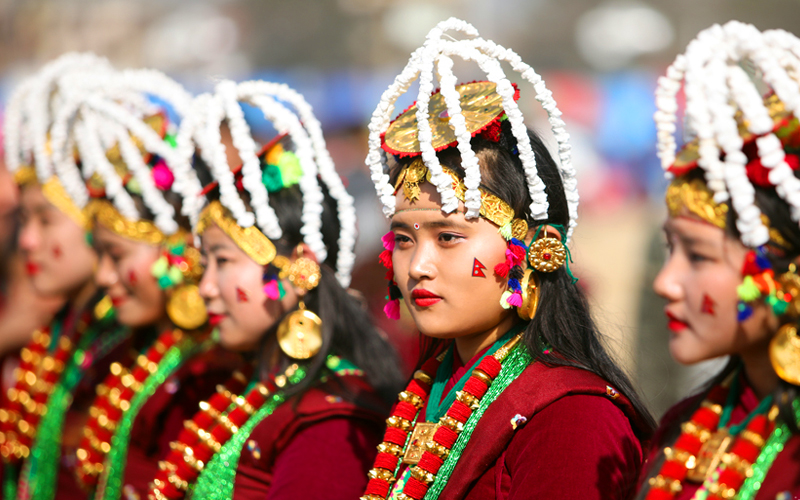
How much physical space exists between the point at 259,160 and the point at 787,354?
2110 millimetres

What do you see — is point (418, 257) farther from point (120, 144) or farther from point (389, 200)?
point (120, 144)

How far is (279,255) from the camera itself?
3.03m

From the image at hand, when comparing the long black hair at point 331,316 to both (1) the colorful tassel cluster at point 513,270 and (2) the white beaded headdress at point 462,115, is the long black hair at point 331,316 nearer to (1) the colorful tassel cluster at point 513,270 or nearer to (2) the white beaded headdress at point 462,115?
(2) the white beaded headdress at point 462,115

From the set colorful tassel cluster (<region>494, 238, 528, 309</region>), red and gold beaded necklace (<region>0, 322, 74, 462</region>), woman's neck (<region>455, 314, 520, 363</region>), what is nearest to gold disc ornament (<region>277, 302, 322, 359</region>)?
woman's neck (<region>455, 314, 520, 363</region>)

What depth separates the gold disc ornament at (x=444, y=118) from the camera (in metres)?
2.32

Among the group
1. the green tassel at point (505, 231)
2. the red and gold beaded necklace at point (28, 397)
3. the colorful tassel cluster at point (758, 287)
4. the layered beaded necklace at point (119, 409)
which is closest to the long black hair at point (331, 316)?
the layered beaded necklace at point (119, 409)

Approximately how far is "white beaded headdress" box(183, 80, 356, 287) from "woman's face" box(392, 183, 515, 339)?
32.0 inches

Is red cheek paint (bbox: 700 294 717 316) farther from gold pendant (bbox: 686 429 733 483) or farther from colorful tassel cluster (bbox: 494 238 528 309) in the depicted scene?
colorful tassel cluster (bbox: 494 238 528 309)

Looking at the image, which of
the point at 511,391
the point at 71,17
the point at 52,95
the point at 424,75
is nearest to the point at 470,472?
the point at 511,391

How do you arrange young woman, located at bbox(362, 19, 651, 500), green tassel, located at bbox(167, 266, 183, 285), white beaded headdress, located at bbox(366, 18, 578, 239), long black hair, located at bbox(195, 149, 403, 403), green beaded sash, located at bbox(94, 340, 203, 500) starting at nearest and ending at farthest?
young woman, located at bbox(362, 19, 651, 500), white beaded headdress, located at bbox(366, 18, 578, 239), long black hair, located at bbox(195, 149, 403, 403), green beaded sash, located at bbox(94, 340, 203, 500), green tassel, located at bbox(167, 266, 183, 285)

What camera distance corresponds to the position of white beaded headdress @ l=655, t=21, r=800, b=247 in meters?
1.65

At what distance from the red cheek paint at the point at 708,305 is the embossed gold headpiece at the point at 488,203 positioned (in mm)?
695

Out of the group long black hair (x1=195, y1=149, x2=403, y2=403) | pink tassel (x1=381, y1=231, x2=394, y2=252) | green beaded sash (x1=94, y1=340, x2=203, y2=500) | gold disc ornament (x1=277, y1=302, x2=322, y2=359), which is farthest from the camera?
green beaded sash (x1=94, y1=340, x2=203, y2=500)

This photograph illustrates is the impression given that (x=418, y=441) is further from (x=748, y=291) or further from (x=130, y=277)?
(x=130, y=277)
